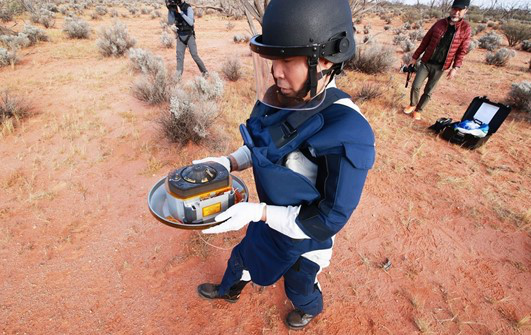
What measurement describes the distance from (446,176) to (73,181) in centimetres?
542

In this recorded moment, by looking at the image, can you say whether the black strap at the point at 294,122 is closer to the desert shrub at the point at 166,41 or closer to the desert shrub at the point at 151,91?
the desert shrub at the point at 151,91

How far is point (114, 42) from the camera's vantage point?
9.70 metres

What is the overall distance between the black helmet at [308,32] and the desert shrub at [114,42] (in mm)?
10186

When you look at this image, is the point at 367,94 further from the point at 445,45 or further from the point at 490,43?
the point at 490,43

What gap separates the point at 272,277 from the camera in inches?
65.6

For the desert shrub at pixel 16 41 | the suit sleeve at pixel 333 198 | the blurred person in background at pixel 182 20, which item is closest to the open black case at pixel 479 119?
the suit sleeve at pixel 333 198

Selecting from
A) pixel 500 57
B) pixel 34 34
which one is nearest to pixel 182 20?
pixel 34 34

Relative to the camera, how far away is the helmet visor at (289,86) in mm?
1149

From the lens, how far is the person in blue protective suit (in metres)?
1.08

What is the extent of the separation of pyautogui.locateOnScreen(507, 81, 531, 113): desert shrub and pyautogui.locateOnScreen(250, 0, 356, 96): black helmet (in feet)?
25.9

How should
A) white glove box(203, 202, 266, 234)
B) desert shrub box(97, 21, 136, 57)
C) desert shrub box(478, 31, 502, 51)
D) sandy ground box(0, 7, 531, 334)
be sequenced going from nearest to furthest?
1. white glove box(203, 202, 266, 234)
2. sandy ground box(0, 7, 531, 334)
3. desert shrub box(97, 21, 136, 57)
4. desert shrub box(478, 31, 502, 51)

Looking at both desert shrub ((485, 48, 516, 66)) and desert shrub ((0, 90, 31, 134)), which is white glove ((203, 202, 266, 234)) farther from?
desert shrub ((485, 48, 516, 66))

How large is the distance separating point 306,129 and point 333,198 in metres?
0.30

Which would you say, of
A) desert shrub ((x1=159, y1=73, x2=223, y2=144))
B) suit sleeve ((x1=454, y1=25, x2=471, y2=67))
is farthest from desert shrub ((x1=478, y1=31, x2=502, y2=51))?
desert shrub ((x1=159, y1=73, x2=223, y2=144))
